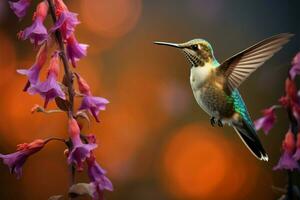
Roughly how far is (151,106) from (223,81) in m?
2.90

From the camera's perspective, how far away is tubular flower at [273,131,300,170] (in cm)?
185

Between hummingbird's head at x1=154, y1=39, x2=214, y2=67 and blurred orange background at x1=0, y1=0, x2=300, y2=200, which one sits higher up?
hummingbird's head at x1=154, y1=39, x2=214, y2=67

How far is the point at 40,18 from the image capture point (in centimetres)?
163

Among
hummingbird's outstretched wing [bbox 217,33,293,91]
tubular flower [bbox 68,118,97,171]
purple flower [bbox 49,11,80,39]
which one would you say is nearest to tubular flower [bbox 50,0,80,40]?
purple flower [bbox 49,11,80,39]

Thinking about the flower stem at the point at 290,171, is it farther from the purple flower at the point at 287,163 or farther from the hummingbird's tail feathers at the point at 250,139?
the hummingbird's tail feathers at the point at 250,139

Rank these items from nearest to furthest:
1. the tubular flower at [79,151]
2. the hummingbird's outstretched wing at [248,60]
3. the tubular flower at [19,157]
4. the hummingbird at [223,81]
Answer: the tubular flower at [79,151] → the tubular flower at [19,157] → the hummingbird's outstretched wing at [248,60] → the hummingbird at [223,81]

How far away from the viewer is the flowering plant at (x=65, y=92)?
1.49 metres

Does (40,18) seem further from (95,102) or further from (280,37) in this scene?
(280,37)

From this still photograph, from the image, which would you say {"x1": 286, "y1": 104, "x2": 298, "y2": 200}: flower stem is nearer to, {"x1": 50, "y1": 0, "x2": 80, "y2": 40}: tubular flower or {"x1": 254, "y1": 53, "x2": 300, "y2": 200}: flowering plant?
{"x1": 254, "y1": 53, "x2": 300, "y2": 200}: flowering plant

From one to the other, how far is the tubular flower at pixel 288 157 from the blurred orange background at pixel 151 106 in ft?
7.83

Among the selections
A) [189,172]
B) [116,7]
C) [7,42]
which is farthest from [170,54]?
[7,42]

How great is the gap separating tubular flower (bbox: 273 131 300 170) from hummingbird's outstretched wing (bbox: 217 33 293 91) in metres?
0.25

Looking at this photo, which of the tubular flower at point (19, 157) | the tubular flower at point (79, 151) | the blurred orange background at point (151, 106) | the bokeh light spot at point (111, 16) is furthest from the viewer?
the bokeh light spot at point (111, 16)

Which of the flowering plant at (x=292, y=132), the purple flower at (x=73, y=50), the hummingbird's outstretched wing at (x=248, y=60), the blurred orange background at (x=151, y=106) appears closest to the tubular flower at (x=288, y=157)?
the flowering plant at (x=292, y=132)
